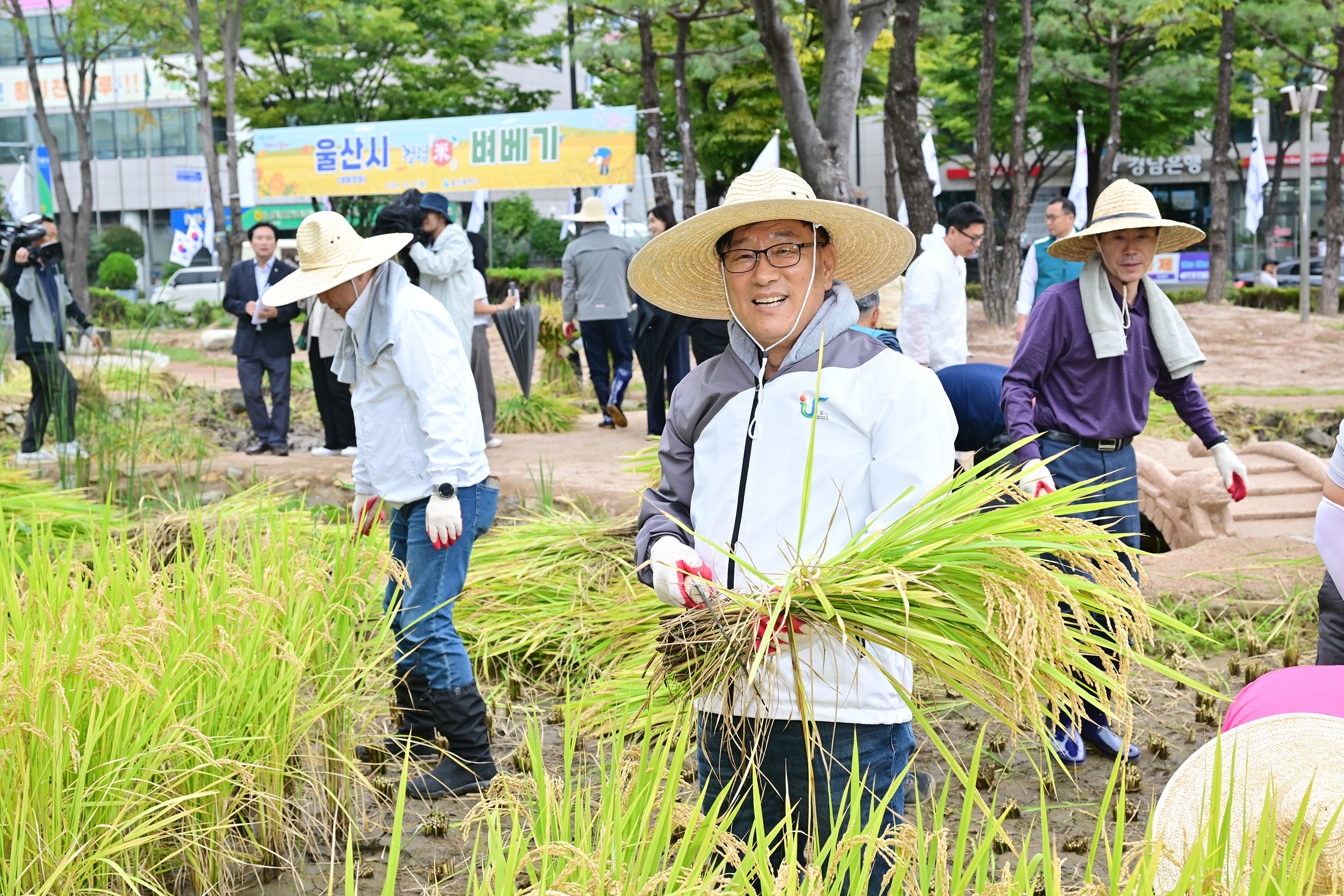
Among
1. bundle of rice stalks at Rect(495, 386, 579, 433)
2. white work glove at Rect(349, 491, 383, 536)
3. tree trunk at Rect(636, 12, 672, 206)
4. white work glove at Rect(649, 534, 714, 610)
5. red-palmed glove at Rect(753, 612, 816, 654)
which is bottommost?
bundle of rice stalks at Rect(495, 386, 579, 433)

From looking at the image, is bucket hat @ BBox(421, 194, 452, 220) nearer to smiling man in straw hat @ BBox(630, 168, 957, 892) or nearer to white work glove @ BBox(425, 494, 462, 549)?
white work glove @ BBox(425, 494, 462, 549)

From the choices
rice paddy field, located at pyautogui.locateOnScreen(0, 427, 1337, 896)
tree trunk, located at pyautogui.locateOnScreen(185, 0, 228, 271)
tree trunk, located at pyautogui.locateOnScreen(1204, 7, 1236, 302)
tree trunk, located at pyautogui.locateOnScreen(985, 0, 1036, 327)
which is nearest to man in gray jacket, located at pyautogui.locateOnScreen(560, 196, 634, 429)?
rice paddy field, located at pyautogui.locateOnScreen(0, 427, 1337, 896)

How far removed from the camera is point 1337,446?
271cm

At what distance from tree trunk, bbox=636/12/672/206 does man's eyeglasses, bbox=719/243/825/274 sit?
14925 mm

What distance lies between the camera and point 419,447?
3611 mm

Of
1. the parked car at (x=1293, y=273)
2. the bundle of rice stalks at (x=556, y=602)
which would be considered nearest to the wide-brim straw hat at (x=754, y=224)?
the bundle of rice stalks at (x=556, y=602)

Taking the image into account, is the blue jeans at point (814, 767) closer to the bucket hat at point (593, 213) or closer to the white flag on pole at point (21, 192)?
the bucket hat at point (593, 213)

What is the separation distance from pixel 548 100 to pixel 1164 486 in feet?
77.6

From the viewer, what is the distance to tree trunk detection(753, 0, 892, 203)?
26.7 ft

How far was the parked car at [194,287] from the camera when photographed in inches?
1075

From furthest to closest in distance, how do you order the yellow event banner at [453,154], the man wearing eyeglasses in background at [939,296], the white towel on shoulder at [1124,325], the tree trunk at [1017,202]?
1. the yellow event banner at [453,154]
2. the tree trunk at [1017,202]
3. the man wearing eyeglasses in background at [939,296]
4. the white towel on shoulder at [1124,325]

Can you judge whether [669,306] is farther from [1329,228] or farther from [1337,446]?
[1329,228]

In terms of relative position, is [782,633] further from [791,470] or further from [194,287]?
[194,287]

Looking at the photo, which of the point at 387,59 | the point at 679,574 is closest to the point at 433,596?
the point at 679,574
